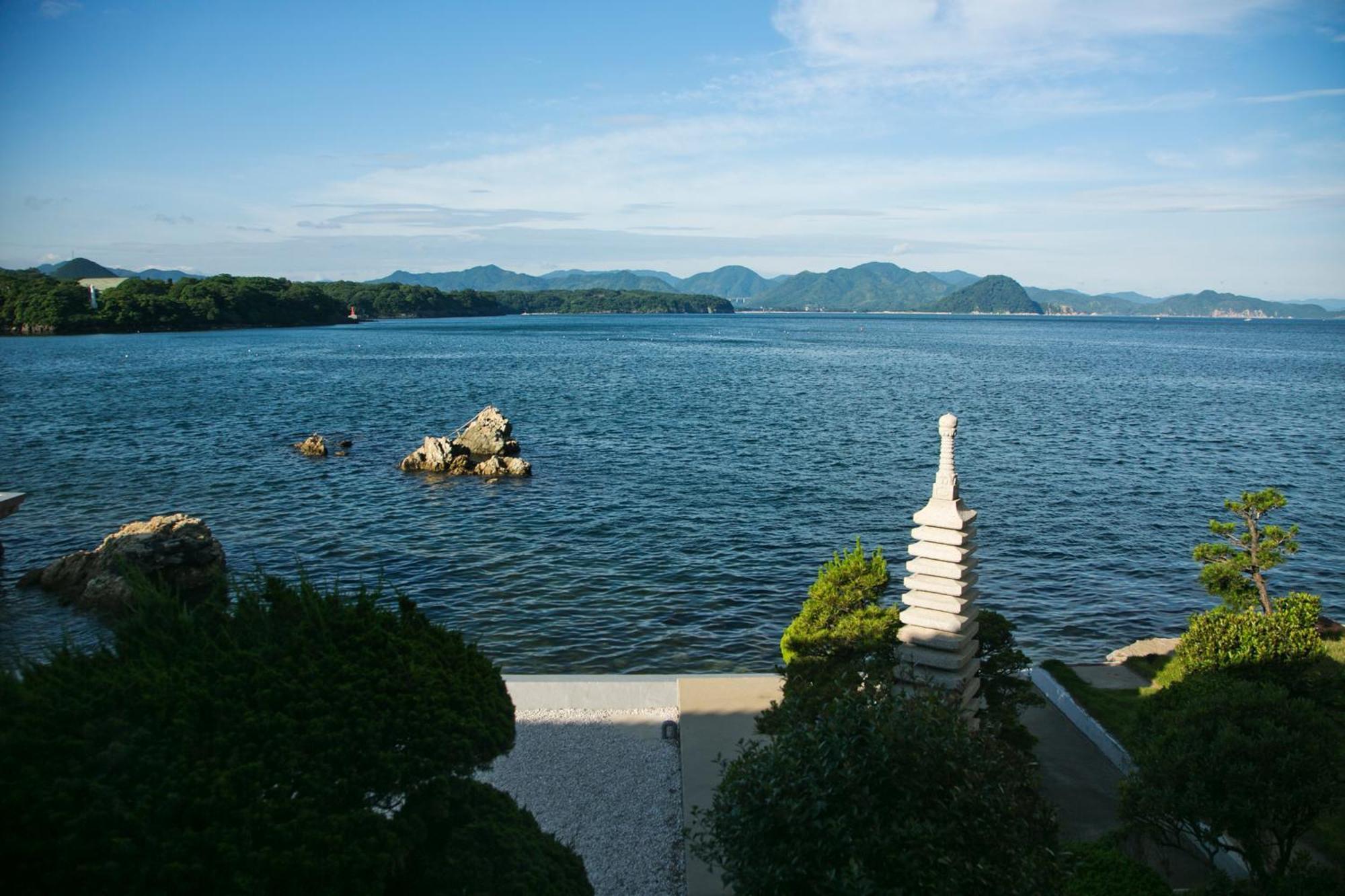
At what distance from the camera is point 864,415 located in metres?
55.8

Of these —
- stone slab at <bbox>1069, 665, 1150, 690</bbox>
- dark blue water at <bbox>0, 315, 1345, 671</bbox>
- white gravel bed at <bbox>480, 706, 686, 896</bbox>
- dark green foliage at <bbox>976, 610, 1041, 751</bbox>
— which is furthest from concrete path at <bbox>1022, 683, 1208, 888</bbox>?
dark blue water at <bbox>0, 315, 1345, 671</bbox>

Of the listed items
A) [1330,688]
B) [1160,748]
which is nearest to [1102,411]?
[1330,688]

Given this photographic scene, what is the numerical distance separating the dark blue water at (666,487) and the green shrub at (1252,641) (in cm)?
813

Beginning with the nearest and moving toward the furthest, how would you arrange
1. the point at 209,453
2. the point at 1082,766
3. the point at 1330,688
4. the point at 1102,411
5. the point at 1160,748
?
the point at 1160,748
the point at 1330,688
the point at 1082,766
the point at 209,453
the point at 1102,411

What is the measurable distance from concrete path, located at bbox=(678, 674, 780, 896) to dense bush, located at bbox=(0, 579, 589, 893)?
9.81ft

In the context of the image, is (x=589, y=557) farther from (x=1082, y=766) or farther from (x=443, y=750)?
(x=443, y=750)

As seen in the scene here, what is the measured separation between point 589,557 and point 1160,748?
19.2m

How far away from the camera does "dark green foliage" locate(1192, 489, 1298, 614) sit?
15.8 meters

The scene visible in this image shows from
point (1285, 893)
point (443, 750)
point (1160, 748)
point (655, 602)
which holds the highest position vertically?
point (443, 750)

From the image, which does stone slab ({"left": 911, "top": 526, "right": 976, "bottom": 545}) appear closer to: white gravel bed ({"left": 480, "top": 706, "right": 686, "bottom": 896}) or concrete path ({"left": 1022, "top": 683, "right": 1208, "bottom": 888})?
concrete path ({"left": 1022, "top": 683, "right": 1208, "bottom": 888})

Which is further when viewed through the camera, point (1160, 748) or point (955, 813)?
point (1160, 748)

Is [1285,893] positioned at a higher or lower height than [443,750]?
lower

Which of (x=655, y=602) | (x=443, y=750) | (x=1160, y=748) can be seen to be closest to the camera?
(x=443, y=750)

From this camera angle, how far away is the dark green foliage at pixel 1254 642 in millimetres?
11781
